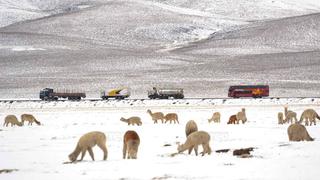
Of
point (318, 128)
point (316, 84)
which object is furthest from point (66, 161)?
point (316, 84)

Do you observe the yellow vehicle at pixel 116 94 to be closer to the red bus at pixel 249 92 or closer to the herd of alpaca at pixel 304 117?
the red bus at pixel 249 92

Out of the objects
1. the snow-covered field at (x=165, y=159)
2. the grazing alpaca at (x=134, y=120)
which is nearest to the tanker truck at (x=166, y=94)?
the grazing alpaca at (x=134, y=120)

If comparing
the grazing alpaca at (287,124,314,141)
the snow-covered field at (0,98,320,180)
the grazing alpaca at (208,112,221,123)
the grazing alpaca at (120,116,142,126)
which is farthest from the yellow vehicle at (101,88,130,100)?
the grazing alpaca at (287,124,314,141)

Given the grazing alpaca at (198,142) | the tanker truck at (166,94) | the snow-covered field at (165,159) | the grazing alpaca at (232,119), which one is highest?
the tanker truck at (166,94)

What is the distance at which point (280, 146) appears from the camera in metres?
19.1

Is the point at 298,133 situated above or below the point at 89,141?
below

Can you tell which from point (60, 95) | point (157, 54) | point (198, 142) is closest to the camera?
point (198, 142)

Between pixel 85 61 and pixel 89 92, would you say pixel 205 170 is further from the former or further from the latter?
pixel 85 61

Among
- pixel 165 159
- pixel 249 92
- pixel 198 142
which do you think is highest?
pixel 249 92

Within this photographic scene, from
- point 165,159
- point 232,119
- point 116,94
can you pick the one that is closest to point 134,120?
point 232,119

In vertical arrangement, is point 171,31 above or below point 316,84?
above

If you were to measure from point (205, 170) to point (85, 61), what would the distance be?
114363mm

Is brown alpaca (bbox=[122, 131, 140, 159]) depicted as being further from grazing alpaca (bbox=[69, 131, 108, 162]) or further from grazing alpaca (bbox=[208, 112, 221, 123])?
grazing alpaca (bbox=[208, 112, 221, 123])

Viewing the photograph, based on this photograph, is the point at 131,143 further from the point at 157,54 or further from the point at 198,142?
the point at 157,54
